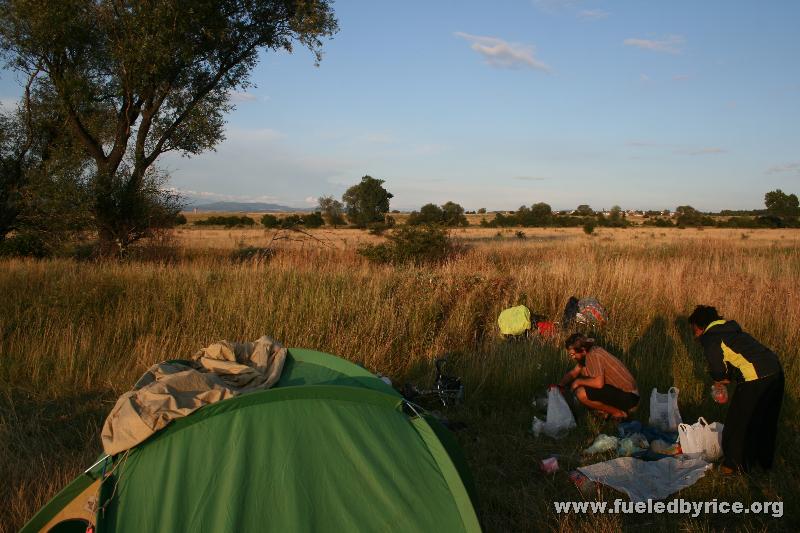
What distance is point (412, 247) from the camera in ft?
52.3

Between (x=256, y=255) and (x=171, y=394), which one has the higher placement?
(x=256, y=255)

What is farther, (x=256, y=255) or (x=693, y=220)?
(x=693, y=220)

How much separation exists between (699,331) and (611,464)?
1.56m

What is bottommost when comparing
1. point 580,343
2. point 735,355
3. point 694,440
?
point 694,440

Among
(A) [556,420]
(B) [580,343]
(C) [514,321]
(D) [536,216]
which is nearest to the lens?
(A) [556,420]

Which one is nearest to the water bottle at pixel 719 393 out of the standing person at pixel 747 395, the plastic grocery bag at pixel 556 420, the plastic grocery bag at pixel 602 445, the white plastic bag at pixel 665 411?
the standing person at pixel 747 395

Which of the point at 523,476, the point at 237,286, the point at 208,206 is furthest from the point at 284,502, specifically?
the point at 208,206

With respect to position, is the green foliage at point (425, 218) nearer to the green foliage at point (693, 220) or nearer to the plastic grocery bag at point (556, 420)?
the plastic grocery bag at point (556, 420)

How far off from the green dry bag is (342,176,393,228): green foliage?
41452 millimetres

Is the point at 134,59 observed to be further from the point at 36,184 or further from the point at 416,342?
the point at 416,342

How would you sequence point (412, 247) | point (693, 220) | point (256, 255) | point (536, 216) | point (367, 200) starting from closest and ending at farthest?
point (256, 255) < point (412, 247) < point (367, 200) < point (693, 220) < point (536, 216)

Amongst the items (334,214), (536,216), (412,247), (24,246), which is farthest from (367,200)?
(24,246)

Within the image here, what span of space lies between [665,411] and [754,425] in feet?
3.97

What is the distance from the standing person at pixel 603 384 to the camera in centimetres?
590
